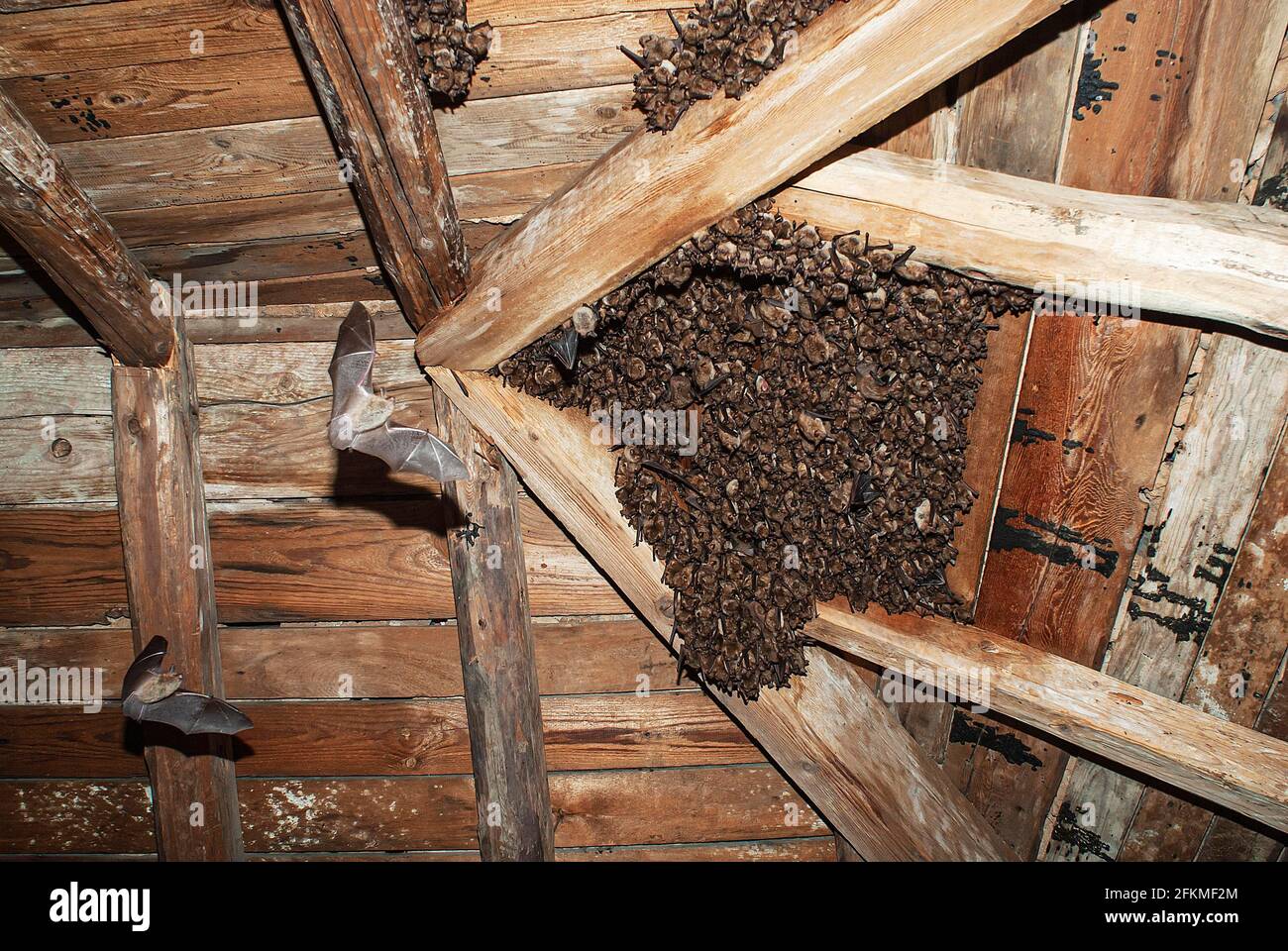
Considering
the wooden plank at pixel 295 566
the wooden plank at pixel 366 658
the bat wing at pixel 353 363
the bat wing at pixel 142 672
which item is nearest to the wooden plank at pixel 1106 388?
the wooden plank at pixel 366 658

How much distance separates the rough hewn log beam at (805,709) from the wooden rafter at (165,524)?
1.25 m

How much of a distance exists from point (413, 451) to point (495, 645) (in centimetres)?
120

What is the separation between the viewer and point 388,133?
97.3 inches

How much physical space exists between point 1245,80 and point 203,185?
3645 mm

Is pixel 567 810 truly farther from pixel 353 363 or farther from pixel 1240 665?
pixel 1240 665

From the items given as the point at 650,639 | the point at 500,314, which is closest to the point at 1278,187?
the point at 500,314

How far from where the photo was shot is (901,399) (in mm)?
2891

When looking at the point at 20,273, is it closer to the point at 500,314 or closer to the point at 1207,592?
the point at 500,314

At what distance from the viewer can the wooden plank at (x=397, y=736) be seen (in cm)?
386

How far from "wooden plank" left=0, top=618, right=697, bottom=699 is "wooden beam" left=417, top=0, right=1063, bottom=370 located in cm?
156

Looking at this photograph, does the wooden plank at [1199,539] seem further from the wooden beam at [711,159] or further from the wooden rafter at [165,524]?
the wooden rafter at [165,524]

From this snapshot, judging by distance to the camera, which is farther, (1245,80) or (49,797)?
(49,797)

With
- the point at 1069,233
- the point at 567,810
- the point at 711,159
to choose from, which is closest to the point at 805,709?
the point at 567,810

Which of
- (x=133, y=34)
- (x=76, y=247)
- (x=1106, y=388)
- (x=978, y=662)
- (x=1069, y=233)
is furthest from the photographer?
(x=978, y=662)
